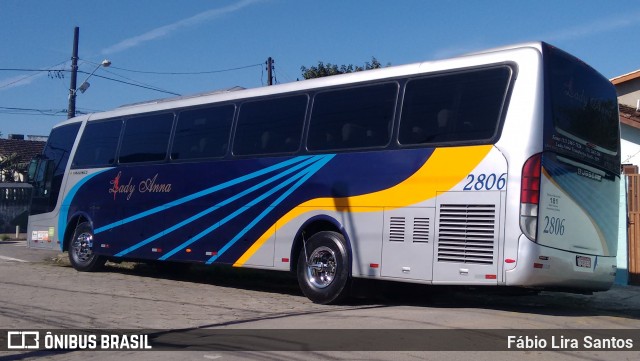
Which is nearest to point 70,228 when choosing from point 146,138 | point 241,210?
point 146,138

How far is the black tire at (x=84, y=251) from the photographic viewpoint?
15.9m

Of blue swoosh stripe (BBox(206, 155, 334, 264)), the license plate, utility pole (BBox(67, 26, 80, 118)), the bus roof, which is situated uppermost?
utility pole (BBox(67, 26, 80, 118))

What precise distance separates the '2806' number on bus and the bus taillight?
261 mm

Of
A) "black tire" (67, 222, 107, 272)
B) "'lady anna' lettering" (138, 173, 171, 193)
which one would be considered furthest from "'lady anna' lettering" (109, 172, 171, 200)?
"black tire" (67, 222, 107, 272)

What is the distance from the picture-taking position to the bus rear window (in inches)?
360

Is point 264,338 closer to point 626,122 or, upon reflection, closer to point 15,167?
point 626,122

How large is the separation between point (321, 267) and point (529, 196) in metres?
3.66

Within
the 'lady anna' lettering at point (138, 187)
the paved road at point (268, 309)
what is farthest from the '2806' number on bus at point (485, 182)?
the 'lady anna' lettering at point (138, 187)

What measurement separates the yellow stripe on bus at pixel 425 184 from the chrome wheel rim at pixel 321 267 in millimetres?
682

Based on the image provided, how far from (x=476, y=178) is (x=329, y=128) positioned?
2886 millimetres

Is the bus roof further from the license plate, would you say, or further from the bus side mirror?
the license plate

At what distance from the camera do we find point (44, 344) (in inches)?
309

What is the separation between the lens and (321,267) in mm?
11070

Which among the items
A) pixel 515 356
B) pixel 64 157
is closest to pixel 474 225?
pixel 515 356
